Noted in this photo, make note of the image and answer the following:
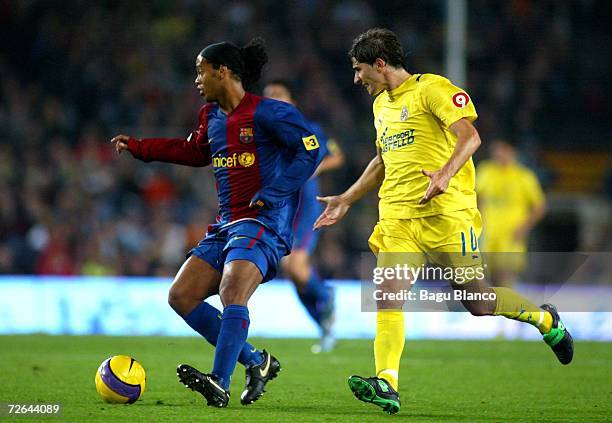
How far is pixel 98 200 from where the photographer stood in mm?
15070

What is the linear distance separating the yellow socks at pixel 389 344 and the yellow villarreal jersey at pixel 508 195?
24.9 feet

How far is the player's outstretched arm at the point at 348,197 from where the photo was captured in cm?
641

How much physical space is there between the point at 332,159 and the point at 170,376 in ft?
9.60

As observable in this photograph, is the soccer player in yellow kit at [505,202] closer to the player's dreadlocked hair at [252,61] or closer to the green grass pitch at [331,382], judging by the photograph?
the green grass pitch at [331,382]

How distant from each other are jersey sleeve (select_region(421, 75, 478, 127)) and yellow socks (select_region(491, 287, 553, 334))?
3.75ft

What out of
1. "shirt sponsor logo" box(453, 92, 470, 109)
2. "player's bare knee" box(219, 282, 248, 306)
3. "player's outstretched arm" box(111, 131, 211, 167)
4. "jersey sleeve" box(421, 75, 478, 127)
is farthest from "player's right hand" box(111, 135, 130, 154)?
"shirt sponsor logo" box(453, 92, 470, 109)

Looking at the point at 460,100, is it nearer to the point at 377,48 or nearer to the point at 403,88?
the point at 403,88

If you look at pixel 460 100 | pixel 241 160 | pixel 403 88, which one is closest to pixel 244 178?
pixel 241 160

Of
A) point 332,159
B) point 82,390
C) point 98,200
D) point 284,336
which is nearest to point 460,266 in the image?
point 82,390

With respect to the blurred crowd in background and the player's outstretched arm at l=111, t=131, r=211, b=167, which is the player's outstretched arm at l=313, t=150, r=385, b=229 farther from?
the blurred crowd in background

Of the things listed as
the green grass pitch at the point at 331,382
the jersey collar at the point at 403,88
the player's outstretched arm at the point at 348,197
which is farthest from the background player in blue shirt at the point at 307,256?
the jersey collar at the point at 403,88

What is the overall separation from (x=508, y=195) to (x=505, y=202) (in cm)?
9

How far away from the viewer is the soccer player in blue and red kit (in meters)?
6.08

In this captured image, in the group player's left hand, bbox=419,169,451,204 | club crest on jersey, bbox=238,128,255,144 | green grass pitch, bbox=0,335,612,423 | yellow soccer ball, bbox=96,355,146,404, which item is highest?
club crest on jersey, bbox=238,128,255,144
